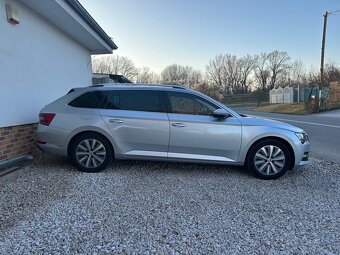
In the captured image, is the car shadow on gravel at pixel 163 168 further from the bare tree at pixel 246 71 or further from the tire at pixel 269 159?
the bare tree at pixel 246 71

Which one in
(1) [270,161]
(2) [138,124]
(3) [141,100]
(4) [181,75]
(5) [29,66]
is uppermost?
(4) [181,75]

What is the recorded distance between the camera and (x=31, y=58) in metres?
5.95

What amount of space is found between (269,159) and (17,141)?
15.9 feet

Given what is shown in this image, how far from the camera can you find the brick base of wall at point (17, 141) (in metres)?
4.91

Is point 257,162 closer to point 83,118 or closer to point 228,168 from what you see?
point 228,168

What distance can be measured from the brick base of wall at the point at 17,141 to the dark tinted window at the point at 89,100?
1334 millimetres

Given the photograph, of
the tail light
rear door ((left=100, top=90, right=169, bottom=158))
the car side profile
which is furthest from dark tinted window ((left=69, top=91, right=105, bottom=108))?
the tail light

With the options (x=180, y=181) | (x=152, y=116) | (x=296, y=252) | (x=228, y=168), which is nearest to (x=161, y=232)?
(x=296, y=252)

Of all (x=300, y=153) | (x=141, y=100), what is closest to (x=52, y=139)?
(x=141, y=100)

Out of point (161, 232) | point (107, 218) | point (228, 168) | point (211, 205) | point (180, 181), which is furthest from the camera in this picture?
point (228, 168)

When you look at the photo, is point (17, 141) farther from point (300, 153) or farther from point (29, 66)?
point (300, 153)

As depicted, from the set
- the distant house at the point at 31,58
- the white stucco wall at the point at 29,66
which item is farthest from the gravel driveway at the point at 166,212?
the white stucco wall at the point at 29,66

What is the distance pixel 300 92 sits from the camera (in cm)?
3728

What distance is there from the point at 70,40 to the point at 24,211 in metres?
6.56
